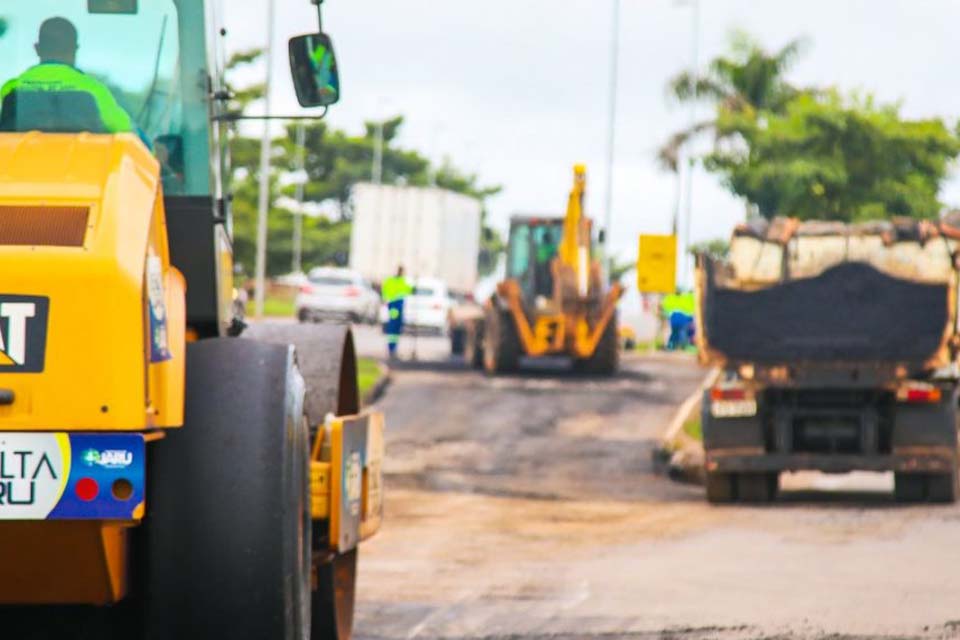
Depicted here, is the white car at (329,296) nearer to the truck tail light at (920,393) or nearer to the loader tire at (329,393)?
the truck tail light at (920,393)

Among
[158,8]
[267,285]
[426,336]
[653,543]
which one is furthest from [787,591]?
[267,285]

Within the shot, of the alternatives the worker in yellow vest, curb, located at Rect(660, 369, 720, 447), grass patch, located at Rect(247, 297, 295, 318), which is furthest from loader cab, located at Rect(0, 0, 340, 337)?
grass patch, located at Rect(247, 297, 295, 318)

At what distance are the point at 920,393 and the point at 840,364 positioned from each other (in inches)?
28.3

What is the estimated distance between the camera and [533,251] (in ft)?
128

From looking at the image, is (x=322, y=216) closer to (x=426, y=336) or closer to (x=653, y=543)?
(x=426, y=336)

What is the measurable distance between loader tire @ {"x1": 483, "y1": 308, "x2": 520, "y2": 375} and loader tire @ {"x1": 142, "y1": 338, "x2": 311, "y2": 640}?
3058 cm

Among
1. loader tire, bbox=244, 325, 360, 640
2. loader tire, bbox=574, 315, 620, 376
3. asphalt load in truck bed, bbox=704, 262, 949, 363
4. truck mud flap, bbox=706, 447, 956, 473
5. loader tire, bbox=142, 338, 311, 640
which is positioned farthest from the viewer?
loader tire, bbox=574, 315, 620, 376

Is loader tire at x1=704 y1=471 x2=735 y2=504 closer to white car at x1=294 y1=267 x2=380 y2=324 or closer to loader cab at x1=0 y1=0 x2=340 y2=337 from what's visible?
loader cab at x1=0 y1=0 x2=340 y2=337

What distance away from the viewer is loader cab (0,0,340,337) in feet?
25.0

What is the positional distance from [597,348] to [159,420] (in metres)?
31.7

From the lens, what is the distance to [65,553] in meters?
6.37

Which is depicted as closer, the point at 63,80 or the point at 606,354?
the point at 63,80

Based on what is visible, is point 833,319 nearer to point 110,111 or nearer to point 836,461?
point 836,461

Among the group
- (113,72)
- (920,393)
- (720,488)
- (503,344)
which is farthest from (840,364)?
(503,344)
